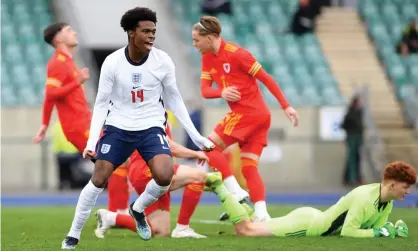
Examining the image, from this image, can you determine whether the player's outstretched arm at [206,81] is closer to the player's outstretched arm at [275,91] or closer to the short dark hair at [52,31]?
the player's outstretched arm at [275,91]

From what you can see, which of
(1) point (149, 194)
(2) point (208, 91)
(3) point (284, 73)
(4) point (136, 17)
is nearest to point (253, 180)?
(2) point (208, 91)

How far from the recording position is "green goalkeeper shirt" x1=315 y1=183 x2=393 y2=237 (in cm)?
1054

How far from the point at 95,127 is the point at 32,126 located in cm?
1385

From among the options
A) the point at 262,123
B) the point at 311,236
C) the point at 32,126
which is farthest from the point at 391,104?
the point at 311,236

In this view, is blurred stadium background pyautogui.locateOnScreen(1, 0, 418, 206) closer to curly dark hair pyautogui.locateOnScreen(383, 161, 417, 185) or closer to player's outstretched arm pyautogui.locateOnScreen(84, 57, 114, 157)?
curly dark hair pyautogui.locateOnScreen(383, 161, 417, 185)

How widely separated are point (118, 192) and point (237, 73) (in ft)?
6.30

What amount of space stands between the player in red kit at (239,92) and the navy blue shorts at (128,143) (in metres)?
2.56

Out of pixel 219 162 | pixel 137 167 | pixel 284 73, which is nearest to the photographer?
pixel 137 167

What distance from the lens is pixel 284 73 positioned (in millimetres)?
25109

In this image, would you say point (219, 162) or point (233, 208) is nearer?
point (233, 208)

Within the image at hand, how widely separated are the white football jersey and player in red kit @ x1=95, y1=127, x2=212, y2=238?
3.21 feet

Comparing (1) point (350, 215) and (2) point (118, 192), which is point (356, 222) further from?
(2) point (118, 192)

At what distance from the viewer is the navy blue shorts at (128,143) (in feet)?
32.1

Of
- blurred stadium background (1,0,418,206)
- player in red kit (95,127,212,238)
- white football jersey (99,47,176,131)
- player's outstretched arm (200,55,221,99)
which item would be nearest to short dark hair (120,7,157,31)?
white football jersey (99,47,176,131)
